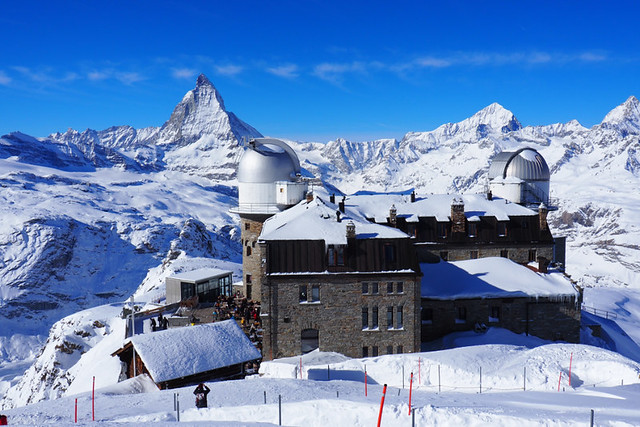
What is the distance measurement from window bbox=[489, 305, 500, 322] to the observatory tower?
18.5 metres

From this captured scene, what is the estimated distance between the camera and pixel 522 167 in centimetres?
5481

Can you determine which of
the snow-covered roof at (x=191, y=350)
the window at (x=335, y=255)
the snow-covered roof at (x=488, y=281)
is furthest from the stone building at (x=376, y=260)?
the snow-covered roof at (x=191, y=350)

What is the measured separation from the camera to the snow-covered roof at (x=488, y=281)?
38969 mm

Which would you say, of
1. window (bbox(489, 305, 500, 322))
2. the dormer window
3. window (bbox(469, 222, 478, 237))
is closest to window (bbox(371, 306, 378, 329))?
window (bbox(489, 305, 500, 322))

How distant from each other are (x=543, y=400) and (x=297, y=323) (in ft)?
55.2

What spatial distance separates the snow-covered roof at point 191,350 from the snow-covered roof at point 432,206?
1912 centimetres

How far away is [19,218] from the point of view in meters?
189

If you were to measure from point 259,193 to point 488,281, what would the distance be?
20.7 metres

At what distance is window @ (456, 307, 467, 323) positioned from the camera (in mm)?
39156

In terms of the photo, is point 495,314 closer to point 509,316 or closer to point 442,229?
point 509,316

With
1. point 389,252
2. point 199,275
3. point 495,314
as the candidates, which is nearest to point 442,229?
point 495,314

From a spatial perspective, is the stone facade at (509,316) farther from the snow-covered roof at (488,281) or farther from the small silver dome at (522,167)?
the small silver dome at (522,167)

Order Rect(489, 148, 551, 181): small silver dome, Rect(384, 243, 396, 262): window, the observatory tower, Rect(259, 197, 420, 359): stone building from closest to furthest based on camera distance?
Rect(259, 197, 420, 359): stone building, Rect(384, 243, 396, 262): window, the observatory tower, Rect(489, 148, 551, 181): small silver dome

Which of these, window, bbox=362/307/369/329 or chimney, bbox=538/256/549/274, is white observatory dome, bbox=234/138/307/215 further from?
chimney, bbox=538/256/549/274
